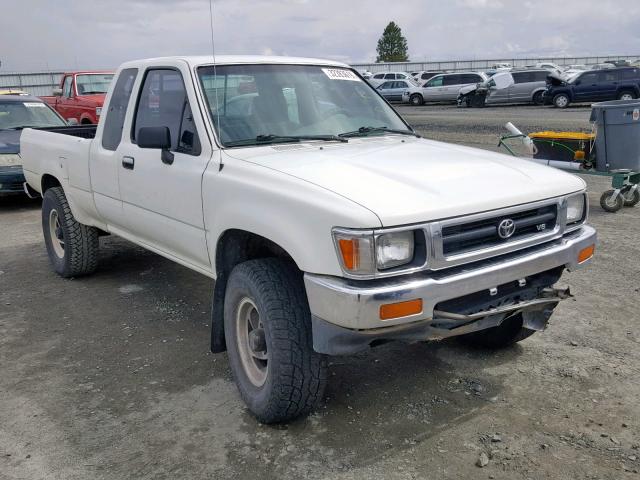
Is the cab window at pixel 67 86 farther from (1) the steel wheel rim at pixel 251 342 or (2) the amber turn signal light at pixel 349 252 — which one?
(2) the amber turn signal light at pixel 349 252

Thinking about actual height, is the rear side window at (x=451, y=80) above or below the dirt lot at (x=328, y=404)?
above

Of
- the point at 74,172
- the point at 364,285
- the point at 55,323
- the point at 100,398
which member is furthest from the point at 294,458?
the point at 74,172

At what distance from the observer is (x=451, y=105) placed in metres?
33.5

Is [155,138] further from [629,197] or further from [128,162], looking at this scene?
[629,197]

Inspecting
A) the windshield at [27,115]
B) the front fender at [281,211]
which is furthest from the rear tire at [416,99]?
the front fender at [281,211]

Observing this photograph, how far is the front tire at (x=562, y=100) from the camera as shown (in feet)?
86.3

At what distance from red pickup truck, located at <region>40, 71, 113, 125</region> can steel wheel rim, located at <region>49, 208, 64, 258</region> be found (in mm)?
8394

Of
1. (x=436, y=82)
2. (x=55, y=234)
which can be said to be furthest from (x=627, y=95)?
(x=55, y=234)

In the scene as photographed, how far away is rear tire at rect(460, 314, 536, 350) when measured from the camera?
13.9 feet

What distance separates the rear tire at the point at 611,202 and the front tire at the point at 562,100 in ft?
64.2

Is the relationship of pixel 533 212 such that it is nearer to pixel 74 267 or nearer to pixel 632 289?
pixel 632 289

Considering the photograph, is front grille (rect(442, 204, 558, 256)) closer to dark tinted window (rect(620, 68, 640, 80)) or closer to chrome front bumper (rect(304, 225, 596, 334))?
chrome front bumper (rect(304, 225, 596, 334))

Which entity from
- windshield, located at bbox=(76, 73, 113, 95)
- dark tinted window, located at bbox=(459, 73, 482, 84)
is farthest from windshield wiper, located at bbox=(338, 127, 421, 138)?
dark tinted window, located at bbox=(459, 73, 482, 84)

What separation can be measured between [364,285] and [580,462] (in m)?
1.38
